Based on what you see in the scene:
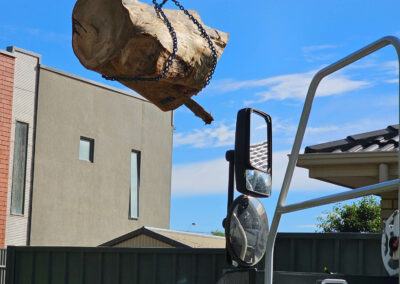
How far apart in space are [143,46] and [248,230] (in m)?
3.06

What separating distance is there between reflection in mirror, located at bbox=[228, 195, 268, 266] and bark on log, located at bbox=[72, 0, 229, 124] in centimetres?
293

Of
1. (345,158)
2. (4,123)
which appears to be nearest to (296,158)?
(345,158)

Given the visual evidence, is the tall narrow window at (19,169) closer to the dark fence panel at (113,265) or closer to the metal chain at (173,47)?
the dark fence panel at (113,265)

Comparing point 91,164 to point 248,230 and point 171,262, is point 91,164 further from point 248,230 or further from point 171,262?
point 248,230

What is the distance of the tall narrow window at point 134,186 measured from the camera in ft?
90.4

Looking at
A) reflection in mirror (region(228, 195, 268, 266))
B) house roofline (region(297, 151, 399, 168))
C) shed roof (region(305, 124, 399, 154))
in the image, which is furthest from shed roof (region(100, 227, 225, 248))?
reflection in mirror (region(228, 195, 268, 266))

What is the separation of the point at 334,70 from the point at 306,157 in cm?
682

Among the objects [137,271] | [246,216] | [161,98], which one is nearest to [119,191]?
[137,271]

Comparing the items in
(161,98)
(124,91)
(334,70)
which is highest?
(124,91)

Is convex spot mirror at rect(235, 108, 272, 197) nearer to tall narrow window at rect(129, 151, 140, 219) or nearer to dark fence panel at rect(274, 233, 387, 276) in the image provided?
dark fence panel at rect(274, 233, 387, 276)

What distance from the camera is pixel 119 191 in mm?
26594

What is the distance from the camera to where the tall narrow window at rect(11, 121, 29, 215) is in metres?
22.8

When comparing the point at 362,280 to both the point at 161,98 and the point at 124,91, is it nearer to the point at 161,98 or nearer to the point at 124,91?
the point at 161,98

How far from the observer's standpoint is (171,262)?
9.45m
